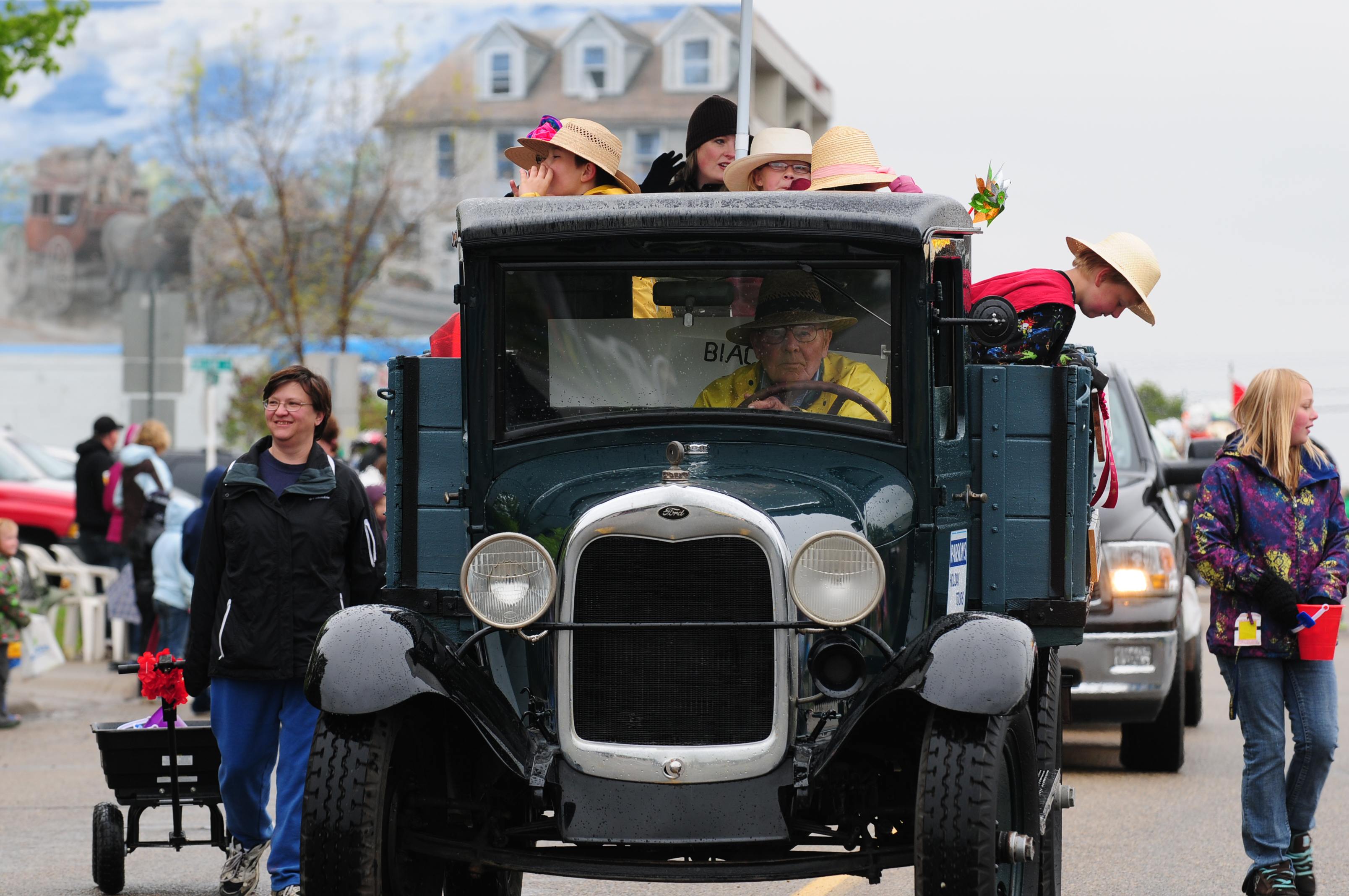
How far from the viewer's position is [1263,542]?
24.0 feet

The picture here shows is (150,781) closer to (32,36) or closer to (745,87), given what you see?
(745,87)

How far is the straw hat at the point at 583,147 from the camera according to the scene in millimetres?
7176

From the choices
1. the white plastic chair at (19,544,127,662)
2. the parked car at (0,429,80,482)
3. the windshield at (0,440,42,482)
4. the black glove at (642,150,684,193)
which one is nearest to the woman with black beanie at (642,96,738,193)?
the black glove at (642,150,684,193)

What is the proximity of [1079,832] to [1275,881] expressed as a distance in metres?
2.01

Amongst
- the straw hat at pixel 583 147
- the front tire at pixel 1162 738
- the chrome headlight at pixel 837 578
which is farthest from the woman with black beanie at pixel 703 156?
the front tire at pixel 1162 738

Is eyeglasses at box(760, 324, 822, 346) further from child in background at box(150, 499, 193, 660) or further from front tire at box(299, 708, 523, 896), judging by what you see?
child in background at box(150, 499, 193, 660)

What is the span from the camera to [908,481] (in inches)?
235

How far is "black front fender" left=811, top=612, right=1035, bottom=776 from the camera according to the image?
5.13 meters

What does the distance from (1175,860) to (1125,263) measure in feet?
9.45

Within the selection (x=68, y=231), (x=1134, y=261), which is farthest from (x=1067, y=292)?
(x=68, y=231)

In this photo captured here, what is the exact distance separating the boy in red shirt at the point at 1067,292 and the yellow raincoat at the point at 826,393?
0.77m

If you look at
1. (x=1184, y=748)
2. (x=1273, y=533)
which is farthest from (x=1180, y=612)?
(x=1273, y=533)

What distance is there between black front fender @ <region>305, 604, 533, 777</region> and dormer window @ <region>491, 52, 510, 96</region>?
71.4 metres

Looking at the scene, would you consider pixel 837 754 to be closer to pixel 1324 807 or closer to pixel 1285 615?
pixel 1285 615
